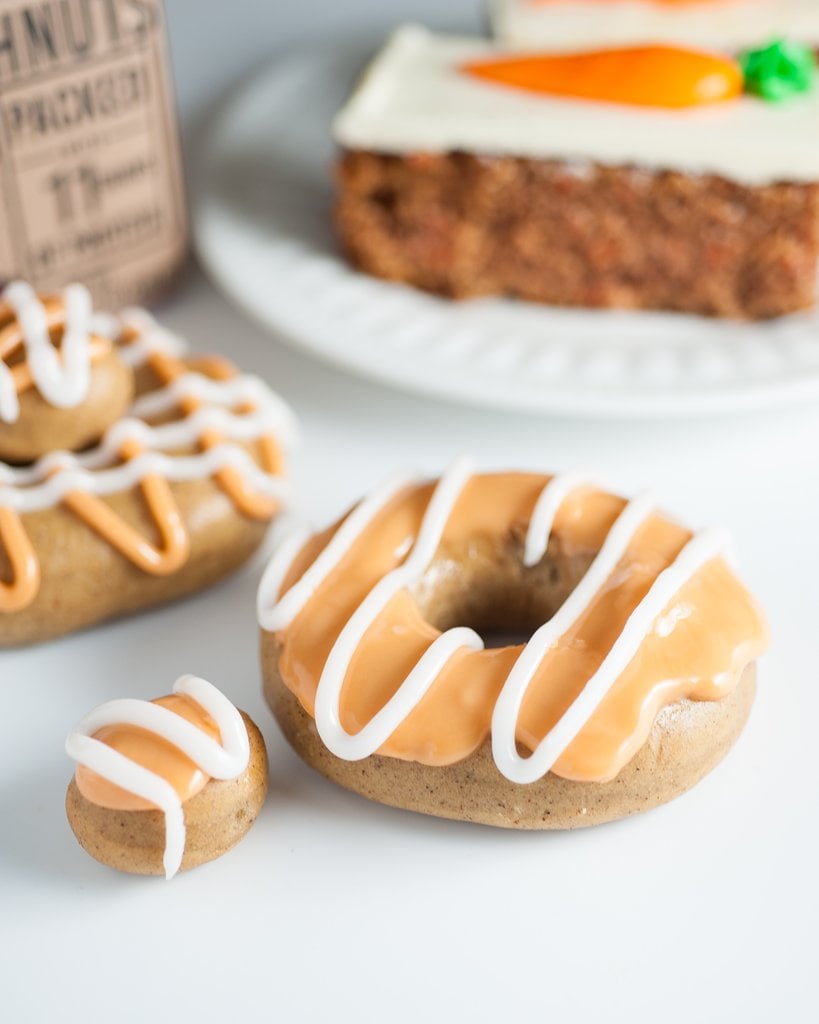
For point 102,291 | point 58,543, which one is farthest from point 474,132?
point 58,543

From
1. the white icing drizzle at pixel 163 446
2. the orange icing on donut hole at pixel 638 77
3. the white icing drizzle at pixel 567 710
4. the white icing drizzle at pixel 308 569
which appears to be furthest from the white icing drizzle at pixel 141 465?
the orange icing on donut hole at pixel 638 77

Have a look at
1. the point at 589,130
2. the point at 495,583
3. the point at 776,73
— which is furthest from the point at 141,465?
the point at 776,73

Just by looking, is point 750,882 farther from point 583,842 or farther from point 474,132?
point 474,132

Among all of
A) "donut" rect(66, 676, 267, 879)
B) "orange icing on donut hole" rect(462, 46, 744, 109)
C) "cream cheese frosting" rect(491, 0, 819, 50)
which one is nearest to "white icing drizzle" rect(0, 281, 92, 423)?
"donut" rect(66, 676, 267, 879)

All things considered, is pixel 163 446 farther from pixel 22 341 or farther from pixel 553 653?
pixel 553 653

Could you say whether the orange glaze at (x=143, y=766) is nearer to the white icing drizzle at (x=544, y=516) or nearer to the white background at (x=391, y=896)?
the white background at (x=391, y=896)

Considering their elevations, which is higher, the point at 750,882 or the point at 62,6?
the point at 62,6
